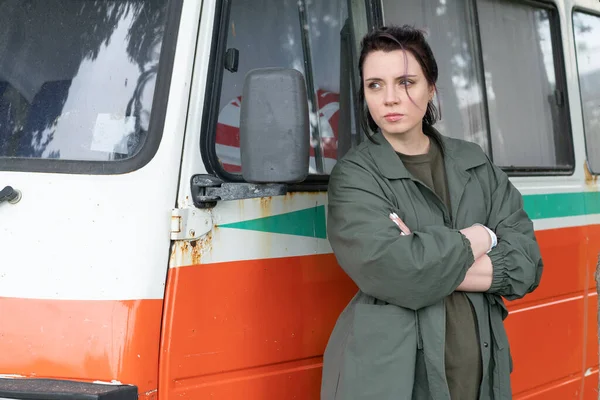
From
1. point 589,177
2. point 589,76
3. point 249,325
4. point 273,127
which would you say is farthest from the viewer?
point 589,76

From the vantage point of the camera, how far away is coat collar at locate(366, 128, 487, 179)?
2.50m

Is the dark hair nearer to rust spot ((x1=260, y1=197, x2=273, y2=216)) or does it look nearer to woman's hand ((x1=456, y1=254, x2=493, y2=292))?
rust spot ((x1=260, y1=197, x2=273, y2=216))

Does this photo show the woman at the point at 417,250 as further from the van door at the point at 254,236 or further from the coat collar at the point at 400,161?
the van door at the point at 254,236

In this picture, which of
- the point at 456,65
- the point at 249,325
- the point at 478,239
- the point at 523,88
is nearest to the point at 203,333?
the point at 249,325

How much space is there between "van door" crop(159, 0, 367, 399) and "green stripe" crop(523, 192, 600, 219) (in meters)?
1.22

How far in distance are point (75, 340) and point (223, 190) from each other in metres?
0.62

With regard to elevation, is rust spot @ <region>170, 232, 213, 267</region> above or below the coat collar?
below

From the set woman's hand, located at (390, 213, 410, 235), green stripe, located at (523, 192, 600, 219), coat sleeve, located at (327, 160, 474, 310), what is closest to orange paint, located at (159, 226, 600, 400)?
coat sleeve, located at (327, 160, 474, 310)

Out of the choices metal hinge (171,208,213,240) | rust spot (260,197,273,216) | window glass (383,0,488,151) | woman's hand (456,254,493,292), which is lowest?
woman's hand (456,254,493,292)

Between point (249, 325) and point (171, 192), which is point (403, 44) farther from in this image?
point (249, 325)

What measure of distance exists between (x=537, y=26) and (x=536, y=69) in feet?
0.78

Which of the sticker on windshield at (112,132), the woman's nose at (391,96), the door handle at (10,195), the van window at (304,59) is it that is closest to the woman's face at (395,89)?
the woman's nose at (391,96)

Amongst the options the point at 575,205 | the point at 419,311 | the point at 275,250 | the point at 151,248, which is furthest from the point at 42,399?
the point at 575,205

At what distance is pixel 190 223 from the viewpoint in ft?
7.67
